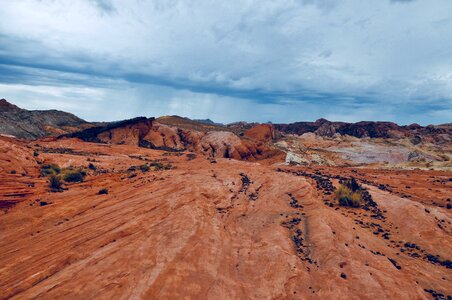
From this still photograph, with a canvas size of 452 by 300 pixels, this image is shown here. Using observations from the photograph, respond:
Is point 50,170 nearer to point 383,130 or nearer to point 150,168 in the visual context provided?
point 150,168

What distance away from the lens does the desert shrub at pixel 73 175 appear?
29453 millimetres

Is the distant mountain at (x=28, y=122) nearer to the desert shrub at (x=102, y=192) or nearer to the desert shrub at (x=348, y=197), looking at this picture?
the desert shrub at (x=102, y=192)

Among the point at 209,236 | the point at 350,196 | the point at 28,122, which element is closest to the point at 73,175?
the point at 209,236

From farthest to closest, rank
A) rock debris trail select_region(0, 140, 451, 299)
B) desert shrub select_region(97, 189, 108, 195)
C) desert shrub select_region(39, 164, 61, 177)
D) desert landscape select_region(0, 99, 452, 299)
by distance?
1. desert shrub select_region(39, 164, 61, 177)
2. desert shrub select_region(97, 189, 108, 195)
3. desert landscape select_region(0, 99, 452, 299)
4. rock debris trail select_region(0, 140, 451, 299)

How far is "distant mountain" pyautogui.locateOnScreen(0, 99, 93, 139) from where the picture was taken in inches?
3531

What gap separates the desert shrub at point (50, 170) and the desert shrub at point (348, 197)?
27002mm

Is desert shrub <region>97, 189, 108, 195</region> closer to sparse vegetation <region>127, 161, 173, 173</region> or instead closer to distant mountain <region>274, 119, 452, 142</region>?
sparse vegetation <region>127, 161, 173, 173</region>

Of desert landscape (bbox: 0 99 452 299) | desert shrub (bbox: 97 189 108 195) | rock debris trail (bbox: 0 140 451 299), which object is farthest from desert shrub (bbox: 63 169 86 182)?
desert shrub (bbox: 97 189 108 195)

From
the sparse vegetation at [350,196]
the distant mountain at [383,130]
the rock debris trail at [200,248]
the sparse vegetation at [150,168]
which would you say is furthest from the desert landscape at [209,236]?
the distant mountain at [383,130]

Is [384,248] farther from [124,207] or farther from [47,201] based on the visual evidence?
[47,201]

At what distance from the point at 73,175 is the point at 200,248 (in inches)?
770

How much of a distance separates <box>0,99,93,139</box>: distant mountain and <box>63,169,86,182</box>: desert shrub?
70262 millimetres

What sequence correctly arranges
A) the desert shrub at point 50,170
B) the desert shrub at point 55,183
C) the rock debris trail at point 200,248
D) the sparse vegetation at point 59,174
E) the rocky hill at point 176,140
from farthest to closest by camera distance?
1. the rocky hill at point 176,140
2. the desert shrub at point 50,170
3. the sparse vegetation at point 59,174
4. the desert shrub at point 55,183
5. the rock debris trail at point 200,248

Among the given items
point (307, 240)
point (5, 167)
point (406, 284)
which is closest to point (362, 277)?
point (406, 284)
